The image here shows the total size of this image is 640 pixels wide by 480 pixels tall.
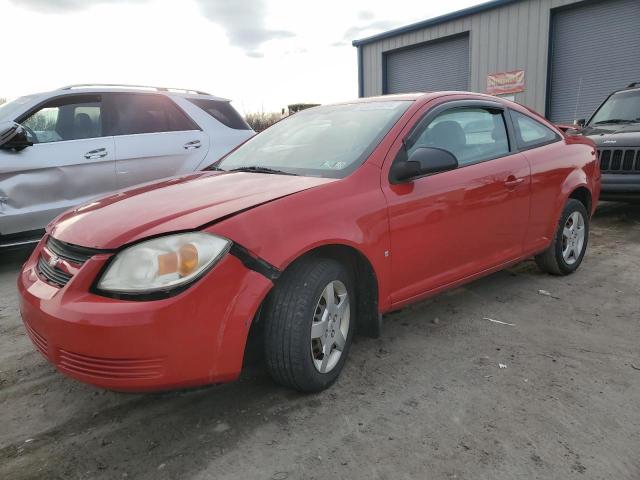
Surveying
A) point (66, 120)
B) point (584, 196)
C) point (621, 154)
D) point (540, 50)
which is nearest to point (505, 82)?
point (540, 50)

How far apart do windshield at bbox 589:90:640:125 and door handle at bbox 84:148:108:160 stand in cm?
687

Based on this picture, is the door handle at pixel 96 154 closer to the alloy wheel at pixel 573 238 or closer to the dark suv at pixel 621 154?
A: the alloy wheel at pixel 573 238

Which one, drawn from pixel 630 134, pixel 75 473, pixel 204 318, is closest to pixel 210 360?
pixel 204 318

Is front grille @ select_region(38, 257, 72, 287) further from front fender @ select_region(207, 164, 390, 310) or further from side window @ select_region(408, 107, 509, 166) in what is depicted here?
side window @ select_region(408, 107, 509, 166)

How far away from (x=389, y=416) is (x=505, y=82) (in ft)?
44.3

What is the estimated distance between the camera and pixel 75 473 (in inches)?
79.7

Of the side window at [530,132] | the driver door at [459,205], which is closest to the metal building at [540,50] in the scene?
the side window at [530,132]

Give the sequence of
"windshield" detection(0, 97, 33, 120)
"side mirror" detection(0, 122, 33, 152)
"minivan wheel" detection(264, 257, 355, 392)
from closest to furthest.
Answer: "minivan wheel" detection(264, 257, 355, 392) < "side mirror" detection(0, 122, 33, 152) < "windshield" detection(0, 97, 33, 120)

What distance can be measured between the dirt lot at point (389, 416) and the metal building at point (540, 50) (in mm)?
11097

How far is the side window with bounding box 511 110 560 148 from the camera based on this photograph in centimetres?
391

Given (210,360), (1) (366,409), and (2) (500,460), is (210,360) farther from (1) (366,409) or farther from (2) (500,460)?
(2) (500,460)

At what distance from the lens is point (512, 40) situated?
13.4m

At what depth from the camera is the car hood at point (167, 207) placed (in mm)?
2215

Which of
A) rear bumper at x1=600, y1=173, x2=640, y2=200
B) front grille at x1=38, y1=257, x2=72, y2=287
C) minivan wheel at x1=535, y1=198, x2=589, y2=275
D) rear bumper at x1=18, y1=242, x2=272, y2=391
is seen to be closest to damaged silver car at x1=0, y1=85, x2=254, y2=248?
front grille at x1=38, y1=257, x2=72, y2=287
